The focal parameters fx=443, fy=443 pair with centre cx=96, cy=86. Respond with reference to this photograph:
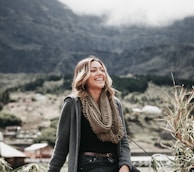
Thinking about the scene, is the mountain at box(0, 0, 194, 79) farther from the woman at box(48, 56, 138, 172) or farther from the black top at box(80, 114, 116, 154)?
the black top at box(80, 114, 116, 154)

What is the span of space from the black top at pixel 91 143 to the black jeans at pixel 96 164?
0.04m

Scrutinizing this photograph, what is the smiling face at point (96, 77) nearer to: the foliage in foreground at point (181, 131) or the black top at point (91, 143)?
the black top at point (91, 143)

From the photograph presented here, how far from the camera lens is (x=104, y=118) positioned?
2.15 meters

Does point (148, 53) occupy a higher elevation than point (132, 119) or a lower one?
higher

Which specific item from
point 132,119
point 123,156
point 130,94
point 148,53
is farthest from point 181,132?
point 148,53

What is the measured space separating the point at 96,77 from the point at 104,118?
25cm

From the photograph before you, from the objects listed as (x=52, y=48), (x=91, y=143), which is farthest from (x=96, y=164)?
(x=52, y=48)

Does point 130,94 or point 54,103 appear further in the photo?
point 130,94

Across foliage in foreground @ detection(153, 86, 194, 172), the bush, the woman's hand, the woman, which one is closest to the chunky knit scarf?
the woman

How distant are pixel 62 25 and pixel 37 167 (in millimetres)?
194215

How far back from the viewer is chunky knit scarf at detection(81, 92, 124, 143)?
2115 mm

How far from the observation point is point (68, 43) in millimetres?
187750

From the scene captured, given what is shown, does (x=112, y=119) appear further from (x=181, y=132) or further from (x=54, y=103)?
(x=54, y=103)

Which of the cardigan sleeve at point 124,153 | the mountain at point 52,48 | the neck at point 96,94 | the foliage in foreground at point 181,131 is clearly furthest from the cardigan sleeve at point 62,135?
the mountain at point 52,48
